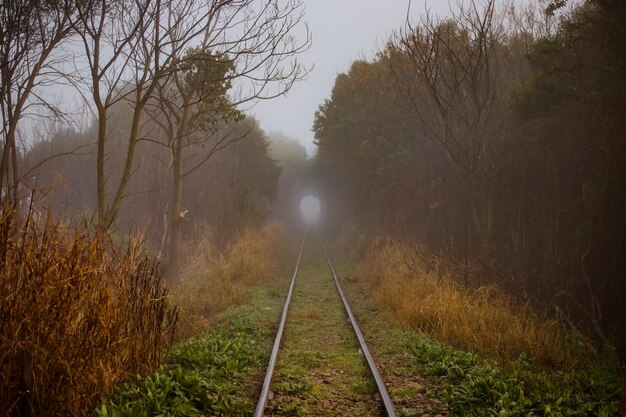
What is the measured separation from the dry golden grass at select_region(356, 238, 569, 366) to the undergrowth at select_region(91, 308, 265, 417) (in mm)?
3232

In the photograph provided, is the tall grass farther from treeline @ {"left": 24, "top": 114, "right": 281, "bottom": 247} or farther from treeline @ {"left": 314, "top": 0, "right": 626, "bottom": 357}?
treeline @ {"left": 24, "top": 114, "right": 281, "bottom": 247}

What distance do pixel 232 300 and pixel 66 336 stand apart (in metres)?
7.06

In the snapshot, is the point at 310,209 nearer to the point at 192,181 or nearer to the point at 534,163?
the point at 192,181

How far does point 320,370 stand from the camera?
6.37 meters

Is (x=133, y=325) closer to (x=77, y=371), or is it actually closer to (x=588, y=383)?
(x=77, y=371)

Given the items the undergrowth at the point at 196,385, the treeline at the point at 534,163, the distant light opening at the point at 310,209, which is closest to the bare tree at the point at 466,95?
the treeline at the point at 534,163

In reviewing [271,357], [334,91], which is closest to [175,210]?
[271,357]

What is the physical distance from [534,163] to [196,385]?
11204 millimetres

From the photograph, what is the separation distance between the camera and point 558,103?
427 inches

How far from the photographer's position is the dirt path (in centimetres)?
507

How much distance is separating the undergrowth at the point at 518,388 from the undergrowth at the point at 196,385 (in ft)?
7.74

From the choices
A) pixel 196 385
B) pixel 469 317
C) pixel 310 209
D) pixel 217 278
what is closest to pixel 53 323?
pixel 196 385

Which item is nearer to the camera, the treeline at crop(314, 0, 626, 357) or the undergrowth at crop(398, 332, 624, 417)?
the undergrowth at crop(398, 332, 624, 417)

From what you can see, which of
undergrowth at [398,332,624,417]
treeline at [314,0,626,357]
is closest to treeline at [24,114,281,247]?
treeline at [314,0,626,357]
